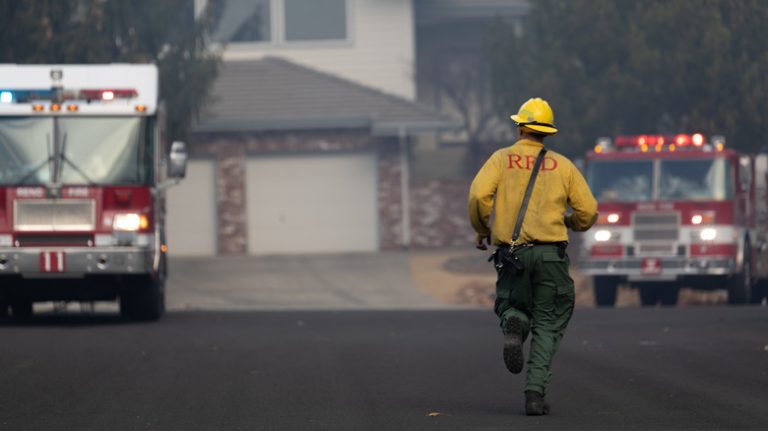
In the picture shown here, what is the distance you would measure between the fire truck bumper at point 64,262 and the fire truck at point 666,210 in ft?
26.7

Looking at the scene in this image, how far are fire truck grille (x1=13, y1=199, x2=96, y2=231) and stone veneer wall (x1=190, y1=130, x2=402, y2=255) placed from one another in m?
17.8

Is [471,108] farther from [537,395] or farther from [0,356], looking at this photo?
[537,395]

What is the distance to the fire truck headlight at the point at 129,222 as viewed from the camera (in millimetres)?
17172

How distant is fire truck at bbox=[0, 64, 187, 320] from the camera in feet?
55.8

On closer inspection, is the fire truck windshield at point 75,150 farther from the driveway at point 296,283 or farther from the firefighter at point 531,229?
the firefighter at point 531,229

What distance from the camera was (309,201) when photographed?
3525cm

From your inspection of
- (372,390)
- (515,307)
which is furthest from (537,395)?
(372,390)

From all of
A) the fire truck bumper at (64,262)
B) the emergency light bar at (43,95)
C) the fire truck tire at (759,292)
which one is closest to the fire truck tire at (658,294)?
the fire truck tire at (759,292)

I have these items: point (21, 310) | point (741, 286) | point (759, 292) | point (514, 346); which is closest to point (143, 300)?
point (21, 310)

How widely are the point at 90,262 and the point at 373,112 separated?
18540mm

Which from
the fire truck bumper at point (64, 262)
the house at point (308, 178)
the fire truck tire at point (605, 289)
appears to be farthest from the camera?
the house at point (308, 178)

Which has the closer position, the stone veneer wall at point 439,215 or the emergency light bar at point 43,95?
the emergency light bar at point 43,95

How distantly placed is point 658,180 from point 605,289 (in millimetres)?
1954

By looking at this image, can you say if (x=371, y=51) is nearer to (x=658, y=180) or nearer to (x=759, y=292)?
(x=759, y=292)
